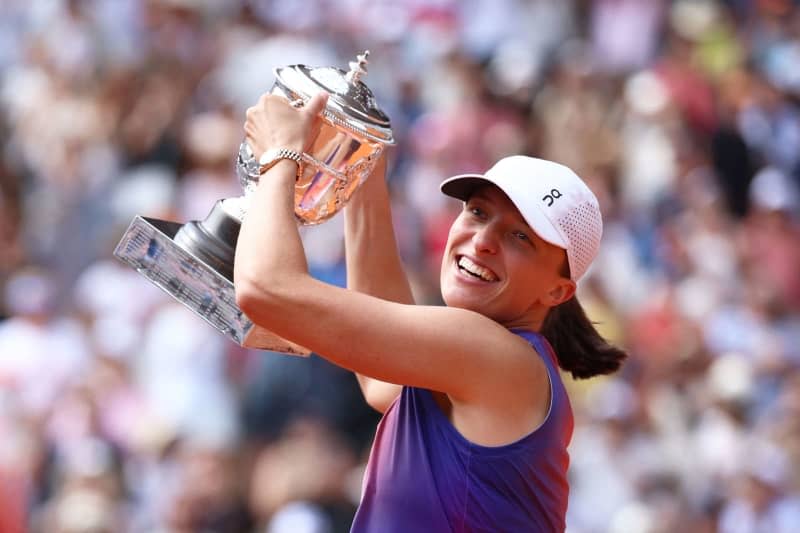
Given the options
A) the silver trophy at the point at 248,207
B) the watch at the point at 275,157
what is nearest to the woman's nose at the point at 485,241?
the silver trophy at the point at 248,207

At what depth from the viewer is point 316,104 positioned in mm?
3115

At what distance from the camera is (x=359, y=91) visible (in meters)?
3.27

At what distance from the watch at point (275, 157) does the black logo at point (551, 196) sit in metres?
0.48

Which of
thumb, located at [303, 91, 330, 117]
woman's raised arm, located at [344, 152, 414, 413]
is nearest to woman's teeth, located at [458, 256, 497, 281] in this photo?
thumb, located at [303, 91, 330, 117]

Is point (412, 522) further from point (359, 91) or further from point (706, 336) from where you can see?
point (706, 336)

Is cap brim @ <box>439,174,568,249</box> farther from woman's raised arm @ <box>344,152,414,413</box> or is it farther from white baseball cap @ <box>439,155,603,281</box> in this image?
woman's raised arm @ <box>344,152,414,413</box>

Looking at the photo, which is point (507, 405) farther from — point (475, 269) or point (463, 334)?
point (475, 269)

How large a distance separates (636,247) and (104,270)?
2.85 meters

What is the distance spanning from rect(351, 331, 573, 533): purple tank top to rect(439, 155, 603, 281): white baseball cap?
0.70ft

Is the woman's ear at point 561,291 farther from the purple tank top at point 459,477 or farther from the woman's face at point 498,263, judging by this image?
the purple tank top at point 459,477

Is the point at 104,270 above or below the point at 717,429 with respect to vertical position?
below

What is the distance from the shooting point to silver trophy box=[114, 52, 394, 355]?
3.18 m

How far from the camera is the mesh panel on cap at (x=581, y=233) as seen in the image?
3.16m

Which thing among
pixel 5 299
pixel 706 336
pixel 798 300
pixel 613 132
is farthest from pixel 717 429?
pixel 5 299
